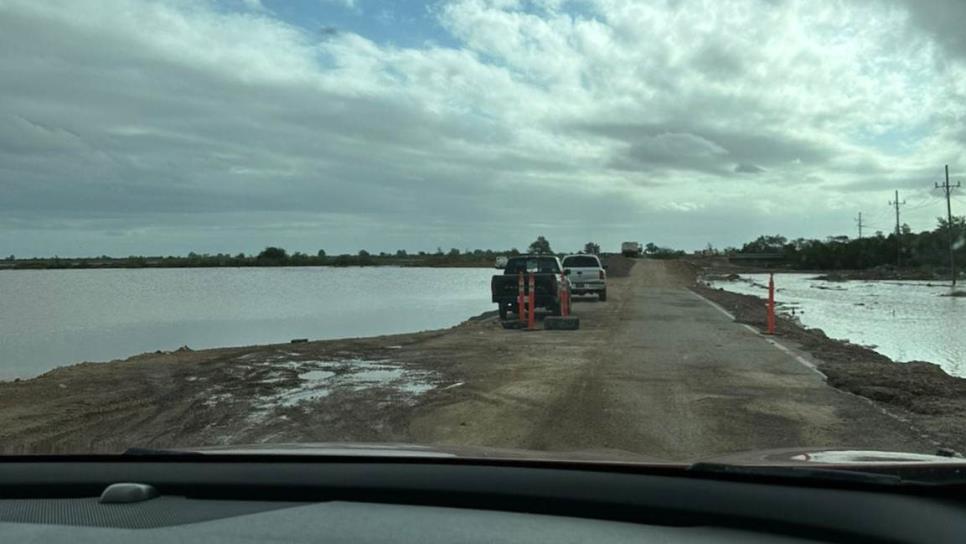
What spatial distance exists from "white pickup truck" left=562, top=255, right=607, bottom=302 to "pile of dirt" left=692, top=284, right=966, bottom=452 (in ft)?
61.9

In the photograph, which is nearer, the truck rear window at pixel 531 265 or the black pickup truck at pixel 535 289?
the black pickup truck at pixel 535 289

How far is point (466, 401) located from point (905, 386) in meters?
6.43

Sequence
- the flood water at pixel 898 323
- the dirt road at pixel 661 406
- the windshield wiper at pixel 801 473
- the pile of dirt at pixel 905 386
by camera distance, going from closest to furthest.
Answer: the windshield wiper at pixel 801 473
the dirt road at pixel 661 406
the pile of dirt at pixel 905 386
the flood water at pixel 898 323

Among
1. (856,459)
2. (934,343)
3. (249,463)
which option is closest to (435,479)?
(249,463)

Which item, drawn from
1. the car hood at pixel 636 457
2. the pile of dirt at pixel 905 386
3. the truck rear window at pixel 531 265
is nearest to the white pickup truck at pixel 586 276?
the truck rear window at pixel 531 265

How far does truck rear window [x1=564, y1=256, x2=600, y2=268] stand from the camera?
36.8 meters

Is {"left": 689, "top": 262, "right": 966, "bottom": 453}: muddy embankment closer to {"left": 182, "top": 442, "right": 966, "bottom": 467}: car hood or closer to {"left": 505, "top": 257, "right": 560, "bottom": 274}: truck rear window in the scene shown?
{"left": 182, "top": 442, "right": 966, "bottom": 467}: car hood

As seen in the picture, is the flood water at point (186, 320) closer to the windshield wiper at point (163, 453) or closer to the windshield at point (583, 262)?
the windshield at point (583, 262)

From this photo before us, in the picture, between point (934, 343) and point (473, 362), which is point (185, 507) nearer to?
point (473, 362)

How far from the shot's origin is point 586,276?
3634 centimetres

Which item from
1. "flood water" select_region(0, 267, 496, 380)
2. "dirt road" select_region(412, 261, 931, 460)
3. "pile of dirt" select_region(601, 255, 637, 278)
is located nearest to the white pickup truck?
"flood water" select_region(0, 267, 496, 380)

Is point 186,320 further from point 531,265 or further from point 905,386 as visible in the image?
point 905,386

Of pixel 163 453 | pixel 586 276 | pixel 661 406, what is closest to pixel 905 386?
pixel 661 406

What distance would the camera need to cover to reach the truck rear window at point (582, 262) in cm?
3684
